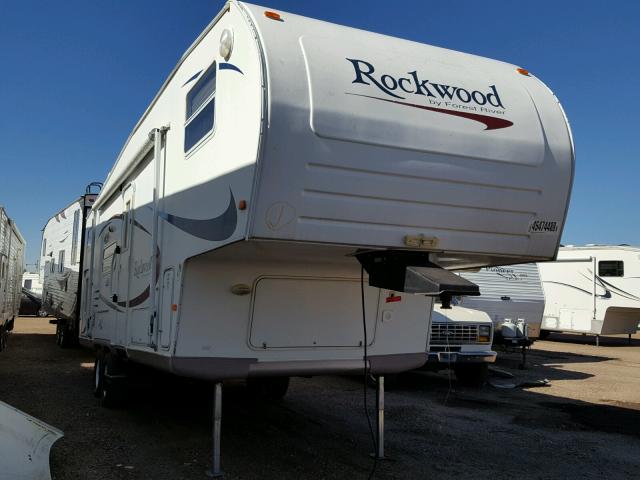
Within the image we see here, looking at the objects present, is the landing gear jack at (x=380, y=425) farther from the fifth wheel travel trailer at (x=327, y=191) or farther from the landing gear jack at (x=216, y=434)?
the landing gear jack at (x=216, y=434)

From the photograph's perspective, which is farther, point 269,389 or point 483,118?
point 269,389

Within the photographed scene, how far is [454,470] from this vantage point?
5.21 meters

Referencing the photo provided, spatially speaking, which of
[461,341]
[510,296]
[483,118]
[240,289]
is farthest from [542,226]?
[510,296]

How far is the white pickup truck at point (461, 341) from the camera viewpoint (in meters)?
9.14

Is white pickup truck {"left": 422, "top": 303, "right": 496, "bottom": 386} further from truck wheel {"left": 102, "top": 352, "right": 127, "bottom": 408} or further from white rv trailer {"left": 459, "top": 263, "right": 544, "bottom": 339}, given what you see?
truck wheel {"left": 102, "top": 352, "right": 127, "bottom": 408}

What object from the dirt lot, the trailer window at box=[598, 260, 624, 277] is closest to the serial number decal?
the dirt lot

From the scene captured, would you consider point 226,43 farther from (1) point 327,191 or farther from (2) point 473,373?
(2) point 473,373

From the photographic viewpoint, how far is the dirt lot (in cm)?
518

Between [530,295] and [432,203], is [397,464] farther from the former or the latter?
[530,295]

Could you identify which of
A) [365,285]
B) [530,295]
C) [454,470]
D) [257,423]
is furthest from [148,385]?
[530,295]

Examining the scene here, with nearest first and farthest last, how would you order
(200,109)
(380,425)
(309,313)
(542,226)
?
1. (542,226)
2. (200,109)
3. (309,313)
4. (380,425)

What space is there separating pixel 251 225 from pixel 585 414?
6.09m

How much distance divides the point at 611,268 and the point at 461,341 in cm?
1121

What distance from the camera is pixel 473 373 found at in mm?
9734
